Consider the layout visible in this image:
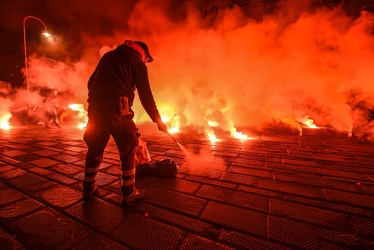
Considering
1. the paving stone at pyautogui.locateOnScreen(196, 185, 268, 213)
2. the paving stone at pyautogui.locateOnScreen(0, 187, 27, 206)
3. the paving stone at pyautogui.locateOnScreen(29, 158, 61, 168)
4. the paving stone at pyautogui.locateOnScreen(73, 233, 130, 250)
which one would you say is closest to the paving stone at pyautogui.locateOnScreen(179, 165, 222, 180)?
the paving stone at pyautogui.locateOnScreen(196, 185, 268, 213)

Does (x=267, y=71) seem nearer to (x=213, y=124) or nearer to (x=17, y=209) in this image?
(x=213, y=124)

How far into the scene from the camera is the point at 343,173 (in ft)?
12.5

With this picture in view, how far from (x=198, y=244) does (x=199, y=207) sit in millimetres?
659

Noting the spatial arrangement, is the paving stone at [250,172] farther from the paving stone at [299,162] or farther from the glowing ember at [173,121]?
the glowing ember at [173,121]

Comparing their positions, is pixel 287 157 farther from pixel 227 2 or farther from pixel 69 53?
pixel 69 53

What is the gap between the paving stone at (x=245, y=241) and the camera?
6.04 ft

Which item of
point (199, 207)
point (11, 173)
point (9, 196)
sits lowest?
point (199, 207)

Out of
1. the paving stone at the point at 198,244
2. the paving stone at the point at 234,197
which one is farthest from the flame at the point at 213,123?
the paving stone at the point at 198,244

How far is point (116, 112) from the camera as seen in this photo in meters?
2.45

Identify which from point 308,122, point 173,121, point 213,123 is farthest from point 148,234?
point 308,122

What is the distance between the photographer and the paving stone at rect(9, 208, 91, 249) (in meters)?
A: 1.82

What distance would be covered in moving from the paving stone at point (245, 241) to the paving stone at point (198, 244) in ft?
0.30

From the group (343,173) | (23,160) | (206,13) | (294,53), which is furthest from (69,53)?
(343,173)

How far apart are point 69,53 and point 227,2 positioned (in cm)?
1119
